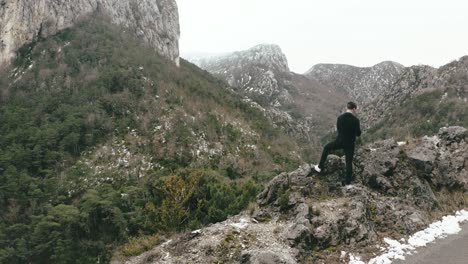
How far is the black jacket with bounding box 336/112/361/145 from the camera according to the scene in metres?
9.02

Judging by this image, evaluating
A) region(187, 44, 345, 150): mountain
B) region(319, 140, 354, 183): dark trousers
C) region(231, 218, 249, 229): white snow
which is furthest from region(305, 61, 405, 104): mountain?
region(231, 218, 249, 229): white snow

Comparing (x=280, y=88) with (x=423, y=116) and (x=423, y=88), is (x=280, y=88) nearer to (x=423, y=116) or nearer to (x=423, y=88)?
(x=423, y=88)

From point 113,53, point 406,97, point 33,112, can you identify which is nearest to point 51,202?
point 33,112

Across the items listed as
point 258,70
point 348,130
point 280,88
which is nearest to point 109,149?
point 348,130

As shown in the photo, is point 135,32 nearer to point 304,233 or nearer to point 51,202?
point 51,202

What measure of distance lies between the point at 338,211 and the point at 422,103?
7352 centimetres

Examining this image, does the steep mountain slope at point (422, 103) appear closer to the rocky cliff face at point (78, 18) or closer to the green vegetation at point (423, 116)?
the green vegetation at point (423, 116)

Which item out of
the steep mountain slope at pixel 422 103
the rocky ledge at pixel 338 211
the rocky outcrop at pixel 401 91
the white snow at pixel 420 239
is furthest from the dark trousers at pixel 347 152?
the rocky outcrop at pixel 401 91

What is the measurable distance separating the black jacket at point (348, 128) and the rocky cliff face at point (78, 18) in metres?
48.7

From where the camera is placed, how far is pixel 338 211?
8.77 m

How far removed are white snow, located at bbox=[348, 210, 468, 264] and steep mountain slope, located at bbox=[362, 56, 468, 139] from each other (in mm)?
54602

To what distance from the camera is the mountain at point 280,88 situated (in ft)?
409

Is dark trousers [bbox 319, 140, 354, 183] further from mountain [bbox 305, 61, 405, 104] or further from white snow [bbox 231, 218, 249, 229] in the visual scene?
mountain [bbox 305, 61, 405, 104]

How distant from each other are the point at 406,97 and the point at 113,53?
65.9 metres
